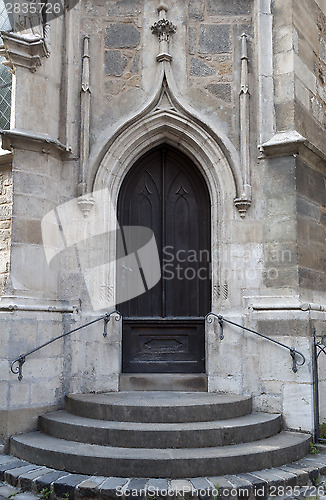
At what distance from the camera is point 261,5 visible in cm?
661

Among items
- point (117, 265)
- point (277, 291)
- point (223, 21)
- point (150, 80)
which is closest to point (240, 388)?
point (277, 291)

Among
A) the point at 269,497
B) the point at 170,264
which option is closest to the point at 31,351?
the point at 170,264

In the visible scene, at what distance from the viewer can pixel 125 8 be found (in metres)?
6.74

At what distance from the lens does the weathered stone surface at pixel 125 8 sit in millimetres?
6730

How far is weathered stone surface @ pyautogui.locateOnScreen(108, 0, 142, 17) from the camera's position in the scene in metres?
6.73

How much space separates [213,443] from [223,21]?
501cm

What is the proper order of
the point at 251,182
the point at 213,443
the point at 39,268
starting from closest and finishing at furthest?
the point at 213,443 < the point at 39,268 < the point at 251,182

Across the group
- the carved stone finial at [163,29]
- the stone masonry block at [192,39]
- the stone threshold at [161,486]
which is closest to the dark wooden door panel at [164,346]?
the stone threshold at [161,486]

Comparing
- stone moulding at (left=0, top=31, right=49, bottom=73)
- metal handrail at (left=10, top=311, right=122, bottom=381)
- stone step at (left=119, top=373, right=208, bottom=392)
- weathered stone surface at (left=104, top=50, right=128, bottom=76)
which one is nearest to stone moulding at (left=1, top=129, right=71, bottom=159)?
stone moulding at (left=0, top=31, right=49, bottom=73)

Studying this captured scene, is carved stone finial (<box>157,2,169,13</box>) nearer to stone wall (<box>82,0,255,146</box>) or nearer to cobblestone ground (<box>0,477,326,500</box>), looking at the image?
stone wall (<box>82,0,255,146</box>)

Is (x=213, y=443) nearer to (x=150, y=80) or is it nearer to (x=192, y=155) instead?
(x=192, y=155)

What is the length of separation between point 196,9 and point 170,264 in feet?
10.6

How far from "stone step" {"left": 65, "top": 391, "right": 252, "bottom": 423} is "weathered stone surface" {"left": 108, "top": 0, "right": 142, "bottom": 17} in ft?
15.4

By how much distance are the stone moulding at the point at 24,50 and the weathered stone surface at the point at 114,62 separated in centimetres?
83
